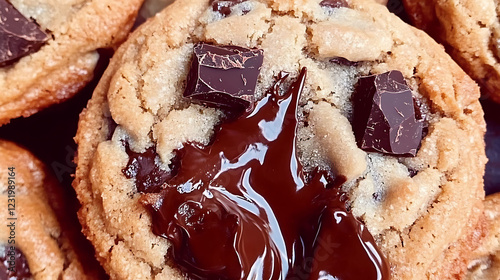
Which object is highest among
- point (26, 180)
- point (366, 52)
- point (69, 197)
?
point (366, 52)

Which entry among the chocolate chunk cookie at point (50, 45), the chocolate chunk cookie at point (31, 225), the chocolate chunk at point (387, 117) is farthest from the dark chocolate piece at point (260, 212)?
the chocolate chunk cookie at point (50, 45)

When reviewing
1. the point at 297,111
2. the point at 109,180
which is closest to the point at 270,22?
the point at 297,111

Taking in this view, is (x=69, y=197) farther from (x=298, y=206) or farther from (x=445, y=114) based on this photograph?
(x=445, y=114)

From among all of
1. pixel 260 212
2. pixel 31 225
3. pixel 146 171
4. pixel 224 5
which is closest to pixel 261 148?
pixel 260 212

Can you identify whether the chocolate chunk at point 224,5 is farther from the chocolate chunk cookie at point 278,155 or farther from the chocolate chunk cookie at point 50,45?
the chocolate chunk cookie at point 50,45

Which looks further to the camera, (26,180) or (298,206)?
(26,180)

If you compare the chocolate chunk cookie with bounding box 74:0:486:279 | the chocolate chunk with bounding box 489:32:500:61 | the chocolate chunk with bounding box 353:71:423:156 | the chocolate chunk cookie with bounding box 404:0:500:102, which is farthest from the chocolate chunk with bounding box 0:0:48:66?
the chocolate chunk with bounding box 489:32:500:61

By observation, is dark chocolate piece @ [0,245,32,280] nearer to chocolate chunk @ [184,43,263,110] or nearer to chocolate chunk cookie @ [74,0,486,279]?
chocolate chunk cookie @ [74,0,486,279]
